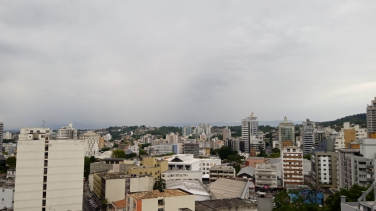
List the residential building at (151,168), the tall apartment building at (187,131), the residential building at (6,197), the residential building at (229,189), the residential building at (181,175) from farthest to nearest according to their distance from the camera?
1. the tall apartment building at (187,131)
2. the residential building at (181,175)
3. the residential building at (151,168)
4. the residential building at (6,197)
5. the residential building at (229,189)

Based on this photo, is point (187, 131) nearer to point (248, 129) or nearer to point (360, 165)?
point (248, 129)

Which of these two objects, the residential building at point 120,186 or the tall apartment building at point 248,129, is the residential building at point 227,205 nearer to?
the residential building at point 120,186

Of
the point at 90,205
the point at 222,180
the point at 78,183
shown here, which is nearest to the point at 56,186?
the point at 78,183

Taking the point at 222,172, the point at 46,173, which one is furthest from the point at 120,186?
the point at 222,172

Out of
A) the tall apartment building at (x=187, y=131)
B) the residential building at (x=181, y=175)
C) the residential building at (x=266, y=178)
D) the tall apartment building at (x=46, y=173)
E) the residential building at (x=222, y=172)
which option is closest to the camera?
the tall apartment building at (x=46, y=173)

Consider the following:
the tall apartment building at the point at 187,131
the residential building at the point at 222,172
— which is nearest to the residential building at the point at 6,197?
the residential building at the point at 222,172

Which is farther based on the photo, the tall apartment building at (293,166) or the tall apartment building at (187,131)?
the tall apartment building at (187,131)
